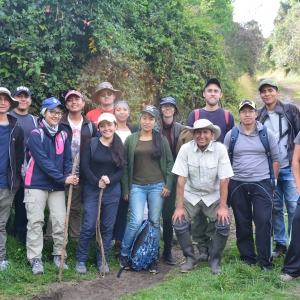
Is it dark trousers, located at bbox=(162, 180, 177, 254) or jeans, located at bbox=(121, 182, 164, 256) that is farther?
dark trousers, located at bbox=(162, 180, 177, 254)

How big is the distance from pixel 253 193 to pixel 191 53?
265 inches

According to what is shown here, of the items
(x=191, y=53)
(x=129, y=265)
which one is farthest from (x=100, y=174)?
(x=191, y=53)

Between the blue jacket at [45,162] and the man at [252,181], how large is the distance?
2219 millimetres

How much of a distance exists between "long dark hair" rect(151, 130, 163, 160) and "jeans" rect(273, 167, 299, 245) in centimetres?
173

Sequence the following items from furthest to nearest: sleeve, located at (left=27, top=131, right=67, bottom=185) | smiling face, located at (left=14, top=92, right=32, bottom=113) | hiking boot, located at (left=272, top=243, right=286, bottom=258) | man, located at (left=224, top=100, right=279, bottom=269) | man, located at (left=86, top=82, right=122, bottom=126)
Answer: man, located at (left=86, top=82, right=122, bottom=126)
hiking boot, located at (left=272, top=243, right=286, bottom=258)
smiling face, located at (left=14, top=92, right=32, bottom=113)
man, located at (left=224, top=100, right=279, bottom=269)
sleeve, located at (left=27, top=131, right=67, bottom=185)

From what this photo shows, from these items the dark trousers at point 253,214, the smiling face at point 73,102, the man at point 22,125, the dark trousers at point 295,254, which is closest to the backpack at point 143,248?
the dark trousers at point 253,214

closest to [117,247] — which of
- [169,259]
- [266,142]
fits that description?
[169,259]

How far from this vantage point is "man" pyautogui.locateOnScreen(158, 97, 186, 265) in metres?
5.61

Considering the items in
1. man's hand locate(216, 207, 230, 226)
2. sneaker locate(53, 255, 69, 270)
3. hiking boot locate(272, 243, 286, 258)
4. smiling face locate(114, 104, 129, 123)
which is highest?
smiling face locate(114, 104, 129, 123)

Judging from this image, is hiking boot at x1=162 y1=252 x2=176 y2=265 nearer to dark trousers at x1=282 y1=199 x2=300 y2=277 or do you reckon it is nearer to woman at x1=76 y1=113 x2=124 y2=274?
woman at x1=76 y1=113 x2=124 y2=274

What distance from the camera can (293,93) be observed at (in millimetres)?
28281

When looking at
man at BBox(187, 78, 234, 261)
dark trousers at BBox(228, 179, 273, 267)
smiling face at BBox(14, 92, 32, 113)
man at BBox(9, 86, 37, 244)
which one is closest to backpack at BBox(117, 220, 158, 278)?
man at BBox(187, 78, 234, 261)

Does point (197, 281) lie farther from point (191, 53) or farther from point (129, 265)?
point (191, 53)

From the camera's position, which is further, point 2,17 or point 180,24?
point 180,24
